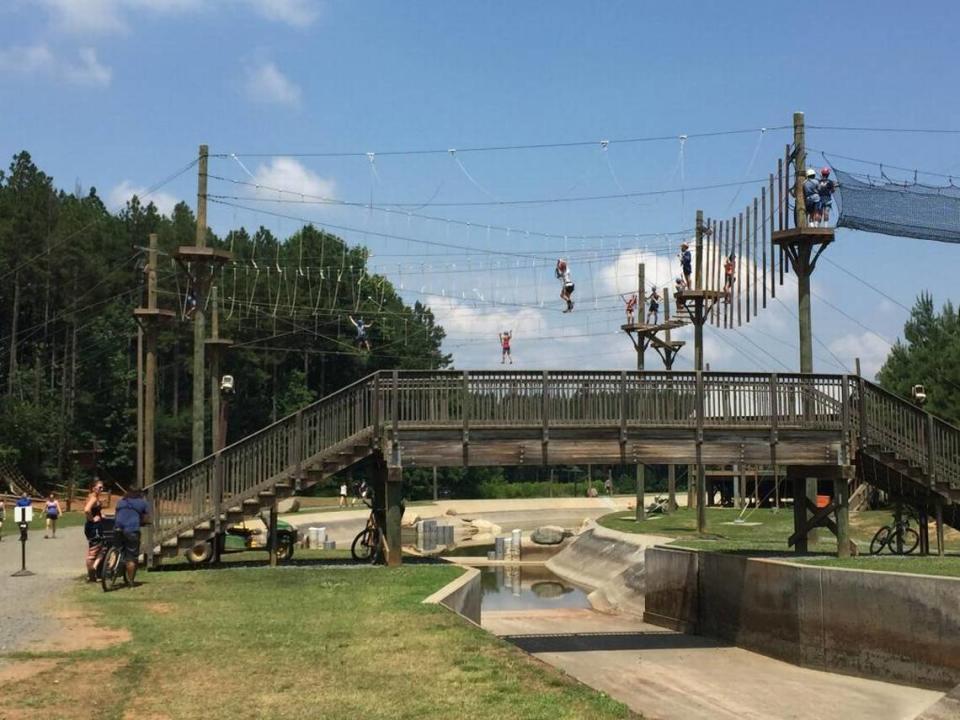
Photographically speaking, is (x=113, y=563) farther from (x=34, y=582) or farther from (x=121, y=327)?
(x=121, y=327)

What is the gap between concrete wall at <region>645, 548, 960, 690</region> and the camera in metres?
19.8

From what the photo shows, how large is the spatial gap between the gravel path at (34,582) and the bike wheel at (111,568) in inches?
32.4

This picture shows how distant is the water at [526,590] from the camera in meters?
35.8

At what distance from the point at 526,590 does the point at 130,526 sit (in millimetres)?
21178

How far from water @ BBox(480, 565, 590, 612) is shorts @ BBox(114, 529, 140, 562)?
40.4 ft

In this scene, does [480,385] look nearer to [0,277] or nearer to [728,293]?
[728,293]

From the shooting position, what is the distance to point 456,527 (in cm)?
6203

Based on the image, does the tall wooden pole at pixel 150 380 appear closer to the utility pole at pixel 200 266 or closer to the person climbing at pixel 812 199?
the utility pole at pixel 200 266

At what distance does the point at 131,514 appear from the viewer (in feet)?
70.8

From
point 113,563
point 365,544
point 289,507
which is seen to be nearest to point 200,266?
point 365,544

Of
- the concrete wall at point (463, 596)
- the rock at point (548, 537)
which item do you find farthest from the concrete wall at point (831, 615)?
the rock at point (548, 537)

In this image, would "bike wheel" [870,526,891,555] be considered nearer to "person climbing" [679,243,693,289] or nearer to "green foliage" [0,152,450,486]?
"person climbing" [679,243,693,289]

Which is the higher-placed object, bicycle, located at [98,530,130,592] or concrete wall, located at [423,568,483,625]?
bicycle, located at [98,530,130,592]

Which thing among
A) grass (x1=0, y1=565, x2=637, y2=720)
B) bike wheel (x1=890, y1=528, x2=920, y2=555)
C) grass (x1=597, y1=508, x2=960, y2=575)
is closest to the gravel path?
grass (x1=0, y1=565, x2=637, y2=720)
